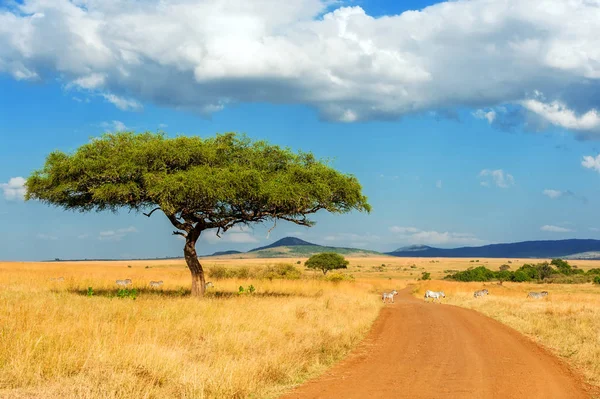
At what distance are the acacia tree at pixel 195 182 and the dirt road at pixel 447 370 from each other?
8.77m

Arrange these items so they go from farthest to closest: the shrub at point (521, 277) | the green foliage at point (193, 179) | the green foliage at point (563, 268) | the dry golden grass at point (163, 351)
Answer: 1. the green foliage at point (563, 268)
2. the shrub at point (521, 277)
3. the green foliage at point (193, 179)
4. the dry golden grass at point (163, 351)

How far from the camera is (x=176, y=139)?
2495cm

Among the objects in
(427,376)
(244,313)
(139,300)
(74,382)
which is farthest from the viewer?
(139,300)

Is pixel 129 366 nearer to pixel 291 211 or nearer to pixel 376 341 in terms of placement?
pixel 376 341

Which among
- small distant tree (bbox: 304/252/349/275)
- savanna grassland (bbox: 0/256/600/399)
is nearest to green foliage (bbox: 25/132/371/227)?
savanna grassland (bbox: 0/256/600/399)

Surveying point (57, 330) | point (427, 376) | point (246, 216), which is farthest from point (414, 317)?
point (57, 330)

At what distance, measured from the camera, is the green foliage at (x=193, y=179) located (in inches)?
918

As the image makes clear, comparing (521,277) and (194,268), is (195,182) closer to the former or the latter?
(194,268)

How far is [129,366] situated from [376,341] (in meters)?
9.27

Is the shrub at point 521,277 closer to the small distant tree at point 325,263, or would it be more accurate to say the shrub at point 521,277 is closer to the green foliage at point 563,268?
the green foliage at point 563,268

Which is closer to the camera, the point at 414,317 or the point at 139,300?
the point at 139,300

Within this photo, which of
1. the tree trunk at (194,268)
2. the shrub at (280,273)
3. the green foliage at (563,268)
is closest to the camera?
the tree trunk at (194,268)

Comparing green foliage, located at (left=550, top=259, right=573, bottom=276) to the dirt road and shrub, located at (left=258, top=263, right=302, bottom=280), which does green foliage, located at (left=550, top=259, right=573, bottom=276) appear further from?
the dirt road

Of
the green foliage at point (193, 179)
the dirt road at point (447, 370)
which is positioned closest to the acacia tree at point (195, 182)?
the green foliage at point (193, 179)
